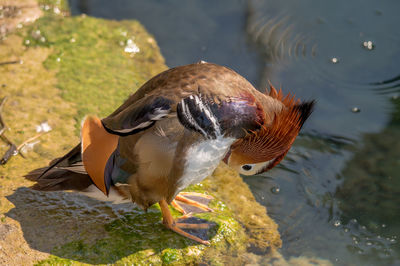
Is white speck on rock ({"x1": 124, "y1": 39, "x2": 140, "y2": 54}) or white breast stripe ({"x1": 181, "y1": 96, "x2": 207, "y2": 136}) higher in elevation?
white breast stripe ({"x1": 181, "y1": 96, "x2": 207, "y2": 136})

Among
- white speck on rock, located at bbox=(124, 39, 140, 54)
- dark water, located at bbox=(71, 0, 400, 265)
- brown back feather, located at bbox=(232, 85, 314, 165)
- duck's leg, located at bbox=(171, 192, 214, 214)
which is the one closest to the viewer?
brown back feather, located at bbox=(232, 85, 314, 165)

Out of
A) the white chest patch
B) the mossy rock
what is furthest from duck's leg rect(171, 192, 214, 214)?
the white chest patch

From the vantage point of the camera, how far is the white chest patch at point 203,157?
277 centimetres

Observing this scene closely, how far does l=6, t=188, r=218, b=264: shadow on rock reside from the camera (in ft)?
9.66

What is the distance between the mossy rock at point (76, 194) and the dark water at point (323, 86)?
32 cm

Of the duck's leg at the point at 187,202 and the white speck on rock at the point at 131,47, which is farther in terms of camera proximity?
the white speck on rock at the point at 131,47

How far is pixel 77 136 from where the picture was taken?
12.6 ft

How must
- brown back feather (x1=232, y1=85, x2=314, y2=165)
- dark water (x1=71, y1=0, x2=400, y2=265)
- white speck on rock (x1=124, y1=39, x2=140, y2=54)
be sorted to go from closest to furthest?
brown back feather (x1=232, y1=85, x2=314, y2=165) < dark water (x1=71, y1=0, x2=400, y2=265) < white speck on rock (x1=124, y1=39, x2=140, y2=54)

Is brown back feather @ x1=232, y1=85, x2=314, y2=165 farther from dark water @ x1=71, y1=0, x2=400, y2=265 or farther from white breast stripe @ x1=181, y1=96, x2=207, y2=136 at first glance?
dark water @ x1=71, y1=0, x2=400, y2=265

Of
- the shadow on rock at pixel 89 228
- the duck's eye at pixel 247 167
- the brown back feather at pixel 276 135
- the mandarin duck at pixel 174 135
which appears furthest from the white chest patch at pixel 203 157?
the shadow on rock at pixel 89 228

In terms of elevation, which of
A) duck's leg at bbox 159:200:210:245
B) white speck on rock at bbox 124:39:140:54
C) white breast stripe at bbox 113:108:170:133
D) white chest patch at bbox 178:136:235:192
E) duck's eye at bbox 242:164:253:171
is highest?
white breast stripe at bbox 113:108:170:133

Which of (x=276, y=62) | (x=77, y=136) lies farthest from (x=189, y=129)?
(x=276, y=62)

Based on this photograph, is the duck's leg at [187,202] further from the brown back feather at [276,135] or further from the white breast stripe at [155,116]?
the white breast stripe at [155,116]

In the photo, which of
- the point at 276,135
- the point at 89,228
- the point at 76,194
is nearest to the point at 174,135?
the point at 276,135
